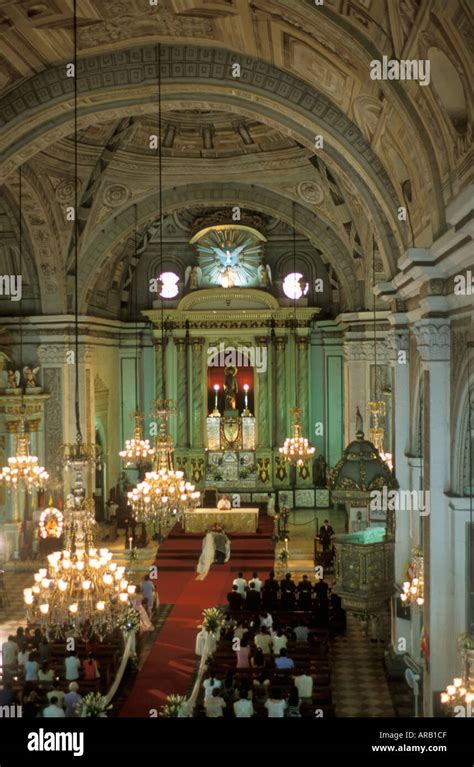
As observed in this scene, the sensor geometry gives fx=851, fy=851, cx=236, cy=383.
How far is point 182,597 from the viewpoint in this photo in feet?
59.2

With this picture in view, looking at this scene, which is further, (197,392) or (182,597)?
(197,392)

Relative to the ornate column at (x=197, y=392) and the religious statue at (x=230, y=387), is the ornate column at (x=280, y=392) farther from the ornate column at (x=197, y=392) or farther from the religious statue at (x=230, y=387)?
the ornate column at (x=197, y=392)

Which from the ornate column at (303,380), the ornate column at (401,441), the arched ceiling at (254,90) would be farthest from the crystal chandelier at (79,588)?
the ornate column at (303,380)

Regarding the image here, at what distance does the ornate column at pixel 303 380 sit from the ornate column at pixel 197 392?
10.0ft

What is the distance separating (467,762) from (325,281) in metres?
21.4

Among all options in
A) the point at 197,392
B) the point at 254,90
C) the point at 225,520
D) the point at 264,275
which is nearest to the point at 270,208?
the point at 264,275

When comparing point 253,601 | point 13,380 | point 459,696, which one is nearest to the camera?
point 459,696

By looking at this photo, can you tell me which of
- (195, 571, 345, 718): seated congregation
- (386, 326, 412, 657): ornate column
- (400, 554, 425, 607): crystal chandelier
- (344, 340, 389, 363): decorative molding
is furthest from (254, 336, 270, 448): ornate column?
(400, 554, 425, 607): crystal chandelier

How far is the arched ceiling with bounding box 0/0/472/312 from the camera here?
31.0 feet

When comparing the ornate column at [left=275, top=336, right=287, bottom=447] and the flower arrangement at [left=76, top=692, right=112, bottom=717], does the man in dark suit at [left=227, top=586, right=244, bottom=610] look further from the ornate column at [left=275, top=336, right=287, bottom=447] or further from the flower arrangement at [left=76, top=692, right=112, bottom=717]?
the ornate column at [left=275, top=336, right=287, bottom=447]

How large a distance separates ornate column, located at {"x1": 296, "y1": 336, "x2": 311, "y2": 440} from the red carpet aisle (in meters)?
3.85

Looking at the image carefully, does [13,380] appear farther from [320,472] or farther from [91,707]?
[91,707]

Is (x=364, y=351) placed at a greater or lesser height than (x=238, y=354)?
lesser

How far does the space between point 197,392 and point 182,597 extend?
31.9 feet
